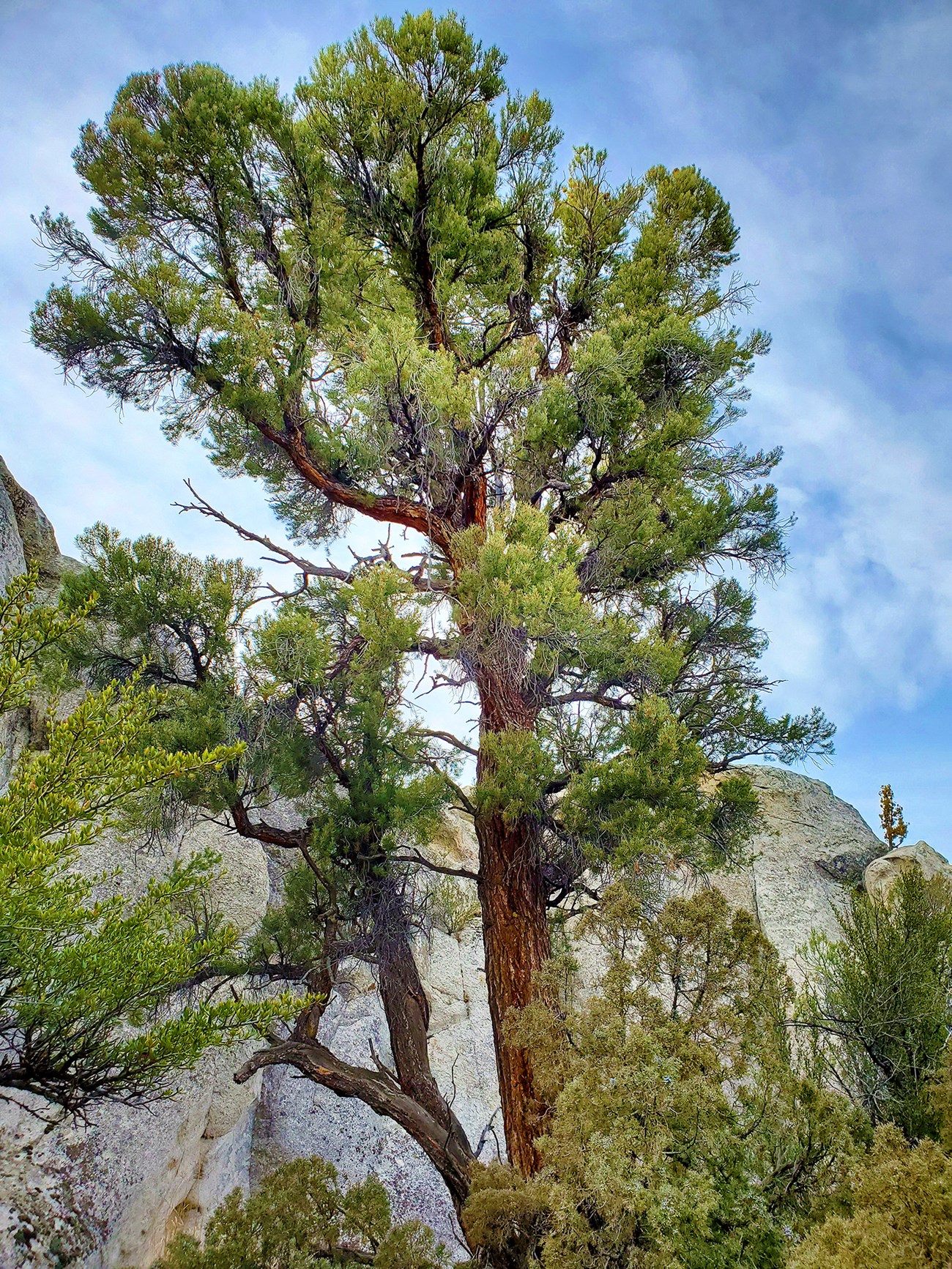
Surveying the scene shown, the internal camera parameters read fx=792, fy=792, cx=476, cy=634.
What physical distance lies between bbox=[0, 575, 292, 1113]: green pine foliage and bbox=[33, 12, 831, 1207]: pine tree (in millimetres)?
1502

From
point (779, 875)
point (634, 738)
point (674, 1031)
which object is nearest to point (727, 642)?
point (634, 738)

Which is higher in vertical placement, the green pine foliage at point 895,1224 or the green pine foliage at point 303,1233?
the green pine foliage at point 895,1224

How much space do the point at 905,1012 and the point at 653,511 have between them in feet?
17.8

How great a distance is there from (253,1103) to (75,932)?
7.23 m

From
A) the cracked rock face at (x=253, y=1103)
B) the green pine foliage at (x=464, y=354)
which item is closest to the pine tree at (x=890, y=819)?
the cracked rock face at (x=253, y=1103)

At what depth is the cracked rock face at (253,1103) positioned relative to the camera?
6672 mm

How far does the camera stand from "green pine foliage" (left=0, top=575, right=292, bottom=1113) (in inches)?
137

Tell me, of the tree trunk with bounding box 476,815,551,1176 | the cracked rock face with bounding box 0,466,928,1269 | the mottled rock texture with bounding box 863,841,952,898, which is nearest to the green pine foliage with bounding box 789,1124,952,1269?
the tree trunk with bounding box 476,815,551,1176

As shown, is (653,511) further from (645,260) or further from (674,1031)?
(674,1031)

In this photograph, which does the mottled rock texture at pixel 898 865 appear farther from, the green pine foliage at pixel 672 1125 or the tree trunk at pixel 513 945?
the green pine foliage at pixel 672 1125

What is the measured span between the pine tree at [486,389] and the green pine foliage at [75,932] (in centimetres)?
150

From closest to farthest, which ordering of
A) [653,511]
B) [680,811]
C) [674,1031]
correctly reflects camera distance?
[674,1031], [680,811], [653,511]

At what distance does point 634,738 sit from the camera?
514 centimetres

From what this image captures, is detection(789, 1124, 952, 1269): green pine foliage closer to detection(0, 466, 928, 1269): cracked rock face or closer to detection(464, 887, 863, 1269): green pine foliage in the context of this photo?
detection(464, 887, 863, 1269): green pine foliage
